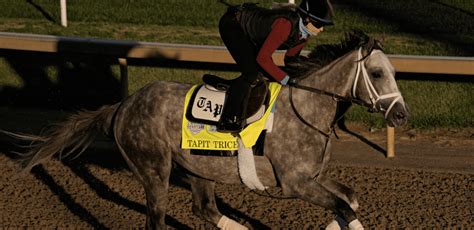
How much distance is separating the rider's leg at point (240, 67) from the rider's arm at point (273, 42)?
0.59ft

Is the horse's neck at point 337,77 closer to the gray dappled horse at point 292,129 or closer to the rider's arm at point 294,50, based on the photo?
the gray dappled horse at point 292,129

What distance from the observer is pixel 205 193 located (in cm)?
725

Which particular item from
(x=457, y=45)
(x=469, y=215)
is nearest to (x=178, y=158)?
(x=469, y=215)

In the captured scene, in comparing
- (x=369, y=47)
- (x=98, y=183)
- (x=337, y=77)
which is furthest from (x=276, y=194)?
(x=369, y=47)

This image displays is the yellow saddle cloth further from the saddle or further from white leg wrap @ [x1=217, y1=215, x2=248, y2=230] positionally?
white leg wrap @ [x1=217, y1=215, x2=248, y2=230]

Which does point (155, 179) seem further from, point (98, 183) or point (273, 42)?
point (98, 183)

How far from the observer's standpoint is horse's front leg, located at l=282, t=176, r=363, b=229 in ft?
20.7

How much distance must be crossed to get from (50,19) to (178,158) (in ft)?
28.4

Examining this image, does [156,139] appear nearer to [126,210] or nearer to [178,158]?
[178,158]

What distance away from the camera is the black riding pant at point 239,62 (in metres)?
6.56

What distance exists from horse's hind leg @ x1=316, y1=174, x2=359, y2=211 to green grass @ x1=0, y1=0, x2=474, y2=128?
4190 millimetres

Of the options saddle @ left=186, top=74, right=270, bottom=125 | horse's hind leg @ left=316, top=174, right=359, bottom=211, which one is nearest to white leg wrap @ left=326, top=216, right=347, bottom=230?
horse's hind leg @ left=316, top=174, right=359, bottom=211

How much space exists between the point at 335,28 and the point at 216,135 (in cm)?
778

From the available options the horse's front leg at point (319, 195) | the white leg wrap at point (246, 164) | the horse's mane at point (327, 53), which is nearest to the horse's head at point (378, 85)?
the horse's mane at point (327, 53)
